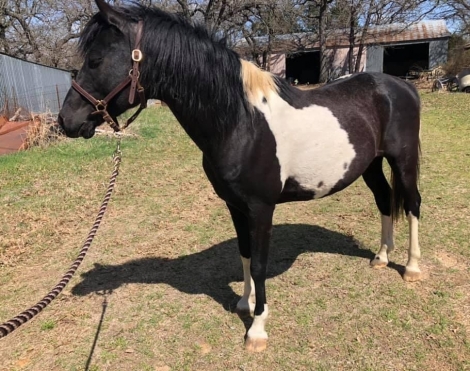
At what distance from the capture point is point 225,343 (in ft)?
8.56

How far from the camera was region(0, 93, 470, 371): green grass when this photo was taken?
248cm

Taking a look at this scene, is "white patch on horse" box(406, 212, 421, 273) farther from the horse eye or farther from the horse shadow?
the horse eye

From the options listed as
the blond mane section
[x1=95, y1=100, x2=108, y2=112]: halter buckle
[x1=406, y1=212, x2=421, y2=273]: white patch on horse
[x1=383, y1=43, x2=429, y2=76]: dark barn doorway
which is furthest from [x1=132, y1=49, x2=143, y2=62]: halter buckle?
[x1=383, y1=43, x2=429, y2=76]: dark barn doorway

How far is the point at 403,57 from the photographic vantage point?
99.5 feet

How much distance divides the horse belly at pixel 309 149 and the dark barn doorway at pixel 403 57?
1174 inches

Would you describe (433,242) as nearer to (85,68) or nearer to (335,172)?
(335,172)

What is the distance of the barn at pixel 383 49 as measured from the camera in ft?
88.5

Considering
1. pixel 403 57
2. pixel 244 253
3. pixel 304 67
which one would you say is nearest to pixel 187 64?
pixel 244 253

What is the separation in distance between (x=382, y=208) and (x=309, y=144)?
Answer: 1.38m

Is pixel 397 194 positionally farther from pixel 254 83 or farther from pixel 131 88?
pixel 131 88

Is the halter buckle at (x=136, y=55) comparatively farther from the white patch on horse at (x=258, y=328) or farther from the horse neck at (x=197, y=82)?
the white patch on horse at (x=258, y=328)

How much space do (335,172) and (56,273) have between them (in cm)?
271

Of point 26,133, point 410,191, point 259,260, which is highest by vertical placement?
point 410,191

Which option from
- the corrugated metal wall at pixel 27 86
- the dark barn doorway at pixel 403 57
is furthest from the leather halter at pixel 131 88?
the dark barn doorway at pixel 403 57
